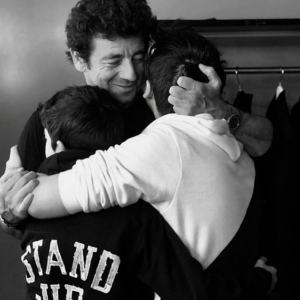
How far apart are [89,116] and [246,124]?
59 cm

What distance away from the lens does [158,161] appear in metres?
1.16

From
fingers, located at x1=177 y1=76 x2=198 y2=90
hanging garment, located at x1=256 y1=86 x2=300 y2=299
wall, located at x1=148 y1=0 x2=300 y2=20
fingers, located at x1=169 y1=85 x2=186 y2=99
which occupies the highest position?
wall, located at x1=148 y1=0 x2=300 y2=20

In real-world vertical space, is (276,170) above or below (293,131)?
below

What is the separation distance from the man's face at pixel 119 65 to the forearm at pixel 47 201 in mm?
559

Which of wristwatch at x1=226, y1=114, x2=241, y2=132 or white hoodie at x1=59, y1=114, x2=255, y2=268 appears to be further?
wristwatch at x1=226, y1=114, x2=241, y2=132

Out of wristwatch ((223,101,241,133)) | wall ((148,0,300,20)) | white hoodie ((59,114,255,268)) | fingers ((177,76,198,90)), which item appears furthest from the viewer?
wall ((148,0,300,20))

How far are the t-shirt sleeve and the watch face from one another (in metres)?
0.58

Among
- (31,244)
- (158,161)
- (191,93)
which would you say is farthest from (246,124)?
(31,244)

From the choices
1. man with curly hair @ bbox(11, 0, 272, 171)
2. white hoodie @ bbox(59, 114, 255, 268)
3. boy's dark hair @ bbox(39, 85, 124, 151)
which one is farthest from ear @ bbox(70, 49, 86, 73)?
white hoodie @ bbox(59, 114, 255, 268)

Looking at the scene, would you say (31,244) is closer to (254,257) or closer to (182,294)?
(182,294)

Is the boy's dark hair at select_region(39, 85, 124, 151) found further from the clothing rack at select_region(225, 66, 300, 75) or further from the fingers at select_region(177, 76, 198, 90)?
the clothing rack at select_region(225, 66, 300, 75)

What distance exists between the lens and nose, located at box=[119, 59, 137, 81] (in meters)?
1.66

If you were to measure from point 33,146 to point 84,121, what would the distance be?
47cm

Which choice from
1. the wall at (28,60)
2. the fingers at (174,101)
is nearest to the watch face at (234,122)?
the fingers at (174,101)
